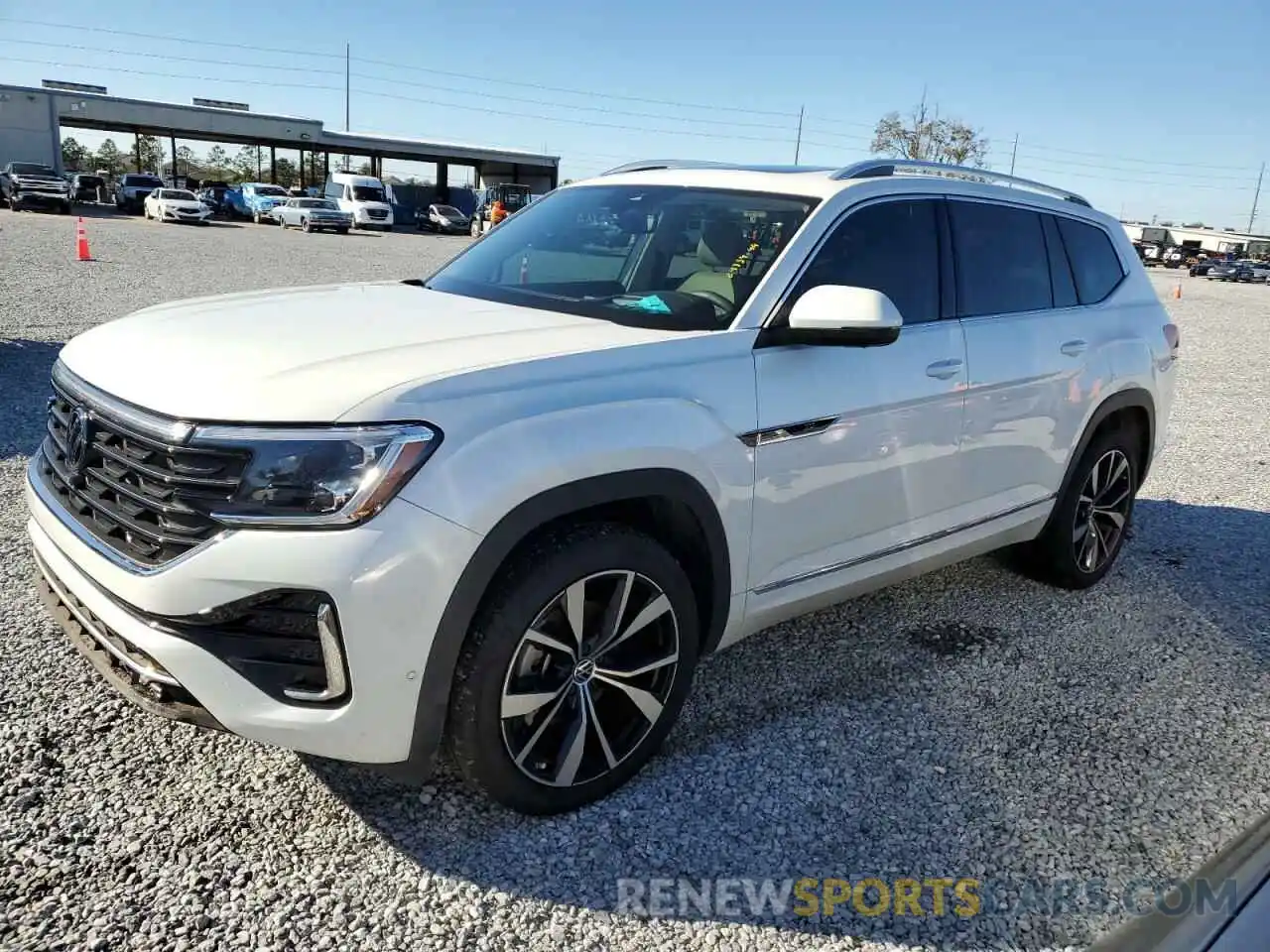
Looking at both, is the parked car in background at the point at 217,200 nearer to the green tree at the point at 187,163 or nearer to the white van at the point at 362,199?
the white van at the point at 362,199

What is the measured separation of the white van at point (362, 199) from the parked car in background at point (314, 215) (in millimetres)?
1163

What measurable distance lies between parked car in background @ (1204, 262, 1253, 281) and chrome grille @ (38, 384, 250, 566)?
200 ft

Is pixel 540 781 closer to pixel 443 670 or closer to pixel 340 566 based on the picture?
pixel 443 670

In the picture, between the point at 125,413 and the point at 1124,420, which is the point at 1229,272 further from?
the point at 125,413

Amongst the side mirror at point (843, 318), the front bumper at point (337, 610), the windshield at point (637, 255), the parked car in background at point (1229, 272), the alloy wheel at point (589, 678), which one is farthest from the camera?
the parked car in background at point (1229, 272)

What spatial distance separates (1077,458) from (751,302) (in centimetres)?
221

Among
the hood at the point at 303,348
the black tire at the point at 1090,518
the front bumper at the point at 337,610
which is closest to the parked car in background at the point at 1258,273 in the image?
the black tire at the point at 1090,518

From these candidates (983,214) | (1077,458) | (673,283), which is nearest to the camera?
(673,283)

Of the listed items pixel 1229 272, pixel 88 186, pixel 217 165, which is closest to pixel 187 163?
pixel 217 165

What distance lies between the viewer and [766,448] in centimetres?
303

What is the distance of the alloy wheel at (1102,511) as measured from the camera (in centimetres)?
472

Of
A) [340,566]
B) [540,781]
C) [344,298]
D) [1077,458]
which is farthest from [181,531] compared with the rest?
[1077,458]

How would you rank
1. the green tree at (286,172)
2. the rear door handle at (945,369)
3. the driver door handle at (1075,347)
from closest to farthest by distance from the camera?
1. the rear door handle at (945,369)
2. the driver door handle at (1075,347)
3. the green tree at (286,172)

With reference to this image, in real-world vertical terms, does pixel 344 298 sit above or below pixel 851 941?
above
